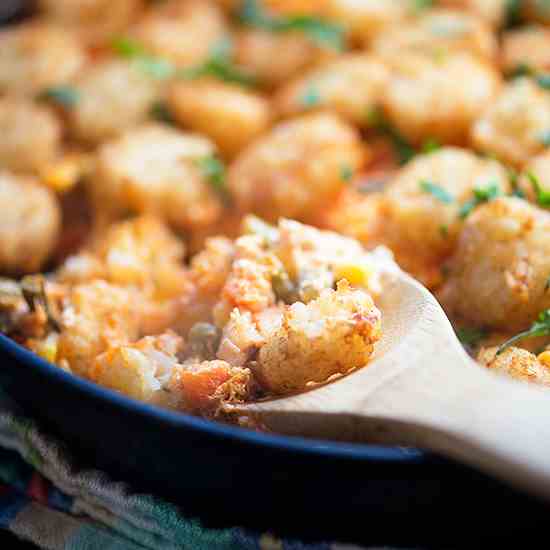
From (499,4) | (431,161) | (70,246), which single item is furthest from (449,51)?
(70,246)

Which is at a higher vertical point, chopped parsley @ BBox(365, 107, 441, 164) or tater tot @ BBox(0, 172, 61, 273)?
chopped parsley @ BBox(365, 107, 441, 164)

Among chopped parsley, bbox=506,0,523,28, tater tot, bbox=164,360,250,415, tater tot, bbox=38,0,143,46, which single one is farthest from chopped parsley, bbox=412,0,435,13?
tater tot, bbox=164,360,250,415

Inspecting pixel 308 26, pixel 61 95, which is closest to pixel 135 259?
pixel 61 95

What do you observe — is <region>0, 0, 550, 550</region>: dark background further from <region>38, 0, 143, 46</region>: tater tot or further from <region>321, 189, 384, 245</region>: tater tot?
<region>38, 0, 143, 46</region>: tater tot

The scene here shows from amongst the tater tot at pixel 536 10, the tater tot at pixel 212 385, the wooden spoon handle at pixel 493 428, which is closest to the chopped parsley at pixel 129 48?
the tater tot at pixel 536 10

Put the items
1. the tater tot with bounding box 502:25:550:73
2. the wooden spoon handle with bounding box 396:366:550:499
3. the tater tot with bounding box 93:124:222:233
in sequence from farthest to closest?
the tater tot with bounding box 502:25:550:73
the tater tot with bounding box 93:124:222:233
the wooden spoon handle with bounding box 396:366:550:499

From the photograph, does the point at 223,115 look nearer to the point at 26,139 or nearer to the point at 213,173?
the point at 213,173

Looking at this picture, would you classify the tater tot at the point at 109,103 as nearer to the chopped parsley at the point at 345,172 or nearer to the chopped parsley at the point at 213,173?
the chopped parsley at the point at 213,173

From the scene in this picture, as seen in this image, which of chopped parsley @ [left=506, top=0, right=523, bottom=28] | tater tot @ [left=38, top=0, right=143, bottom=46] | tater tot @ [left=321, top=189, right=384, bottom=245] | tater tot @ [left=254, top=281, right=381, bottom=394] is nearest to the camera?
tater tot @ [left=254, top=281, right=381, bottom=394]
